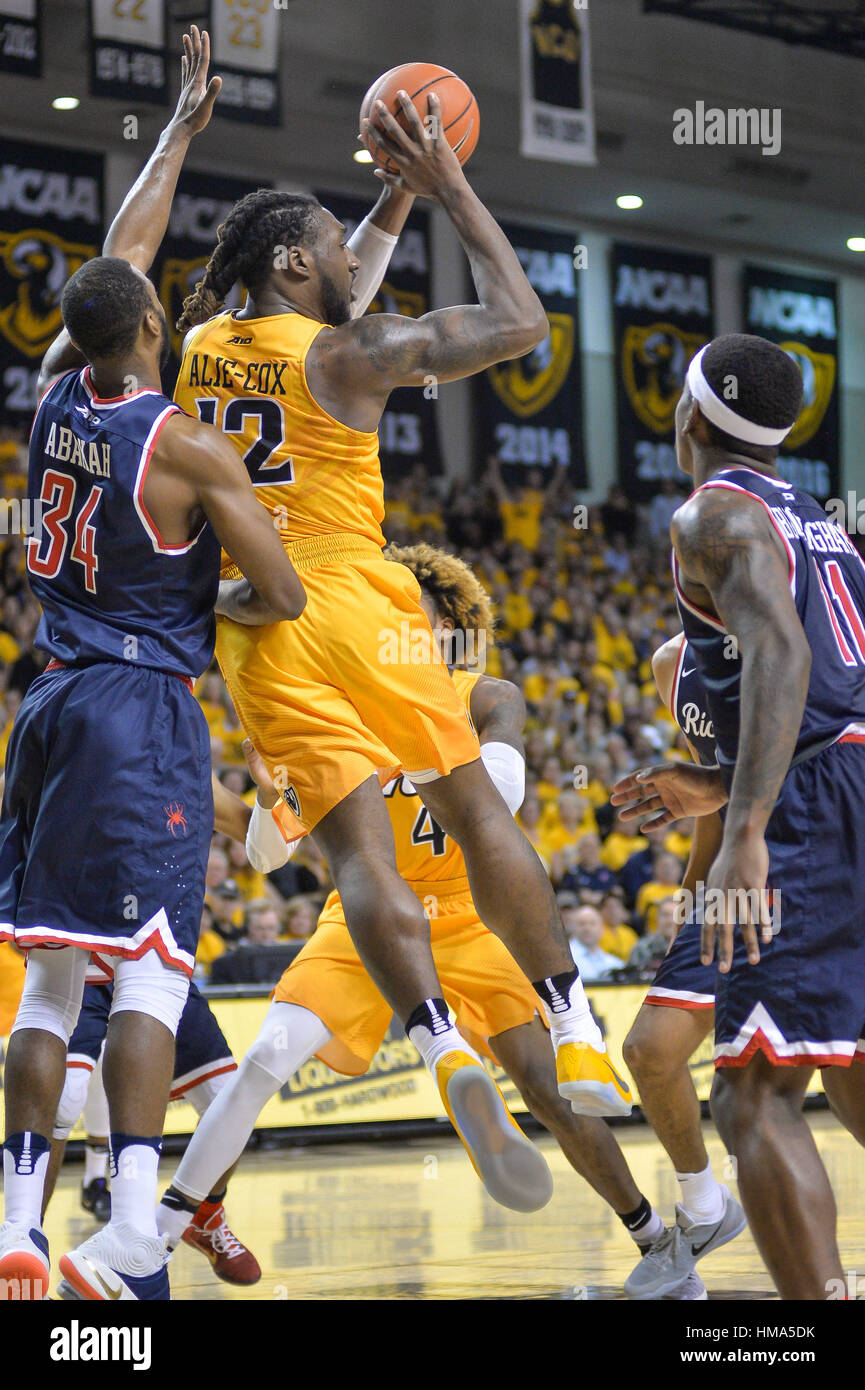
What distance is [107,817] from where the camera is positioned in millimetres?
3828

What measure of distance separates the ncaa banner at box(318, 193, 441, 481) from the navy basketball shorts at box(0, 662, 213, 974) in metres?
14.2

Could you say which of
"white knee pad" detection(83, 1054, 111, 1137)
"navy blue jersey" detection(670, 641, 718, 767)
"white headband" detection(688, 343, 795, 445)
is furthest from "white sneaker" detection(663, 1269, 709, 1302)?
"white knee pad" detection(83, 1054, 111, 1137)

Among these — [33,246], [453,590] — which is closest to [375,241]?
[453,590]

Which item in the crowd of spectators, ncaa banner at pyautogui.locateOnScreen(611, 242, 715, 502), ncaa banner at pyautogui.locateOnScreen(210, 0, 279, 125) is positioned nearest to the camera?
the crowd of spectators

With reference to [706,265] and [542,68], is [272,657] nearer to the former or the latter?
[542,68]

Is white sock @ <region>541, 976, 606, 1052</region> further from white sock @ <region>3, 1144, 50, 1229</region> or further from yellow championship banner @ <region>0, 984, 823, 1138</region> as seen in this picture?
yellow championship banner @ <region>0, 984, 823, 1138</region>

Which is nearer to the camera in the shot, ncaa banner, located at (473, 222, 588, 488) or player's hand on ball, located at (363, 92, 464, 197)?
player's hand on ball, located at (363, 92, 464, 197)

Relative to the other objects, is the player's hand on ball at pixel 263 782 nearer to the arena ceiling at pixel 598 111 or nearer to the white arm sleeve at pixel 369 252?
the white arm sleeve at pixel 369 252

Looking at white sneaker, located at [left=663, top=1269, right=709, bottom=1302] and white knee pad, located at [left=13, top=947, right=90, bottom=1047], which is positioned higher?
white knee pad, located at [left=13, top=947, right=90, bottom=1047]

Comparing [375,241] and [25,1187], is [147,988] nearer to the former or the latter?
[25,1187]

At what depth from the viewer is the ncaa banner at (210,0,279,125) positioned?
12.9m

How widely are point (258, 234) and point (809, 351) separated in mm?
17949

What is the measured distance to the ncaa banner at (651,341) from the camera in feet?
66.7
